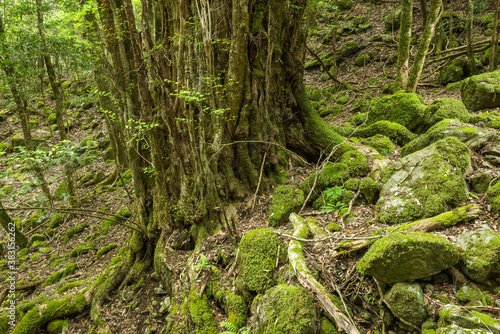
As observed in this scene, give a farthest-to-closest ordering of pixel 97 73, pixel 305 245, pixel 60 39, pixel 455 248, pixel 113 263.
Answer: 1. pixel 97 73
2. pixel 60 39
3. pixel 113 263
4. pixel 305 245
5. pixel 455 248

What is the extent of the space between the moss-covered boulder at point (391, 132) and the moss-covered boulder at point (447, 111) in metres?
0.60

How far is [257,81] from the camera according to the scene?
530cm

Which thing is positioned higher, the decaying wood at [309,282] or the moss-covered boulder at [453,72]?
the moss-covered boulder at [453,72]

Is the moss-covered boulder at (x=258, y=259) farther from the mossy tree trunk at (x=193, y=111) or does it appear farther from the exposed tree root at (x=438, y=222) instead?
the mossy tree trunk at (x=193, y=111)

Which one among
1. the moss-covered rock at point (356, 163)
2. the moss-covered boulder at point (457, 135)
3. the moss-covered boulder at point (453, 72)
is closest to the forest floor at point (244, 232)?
the moss-covered boulder at point (453, 72)

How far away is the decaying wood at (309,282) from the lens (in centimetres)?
236

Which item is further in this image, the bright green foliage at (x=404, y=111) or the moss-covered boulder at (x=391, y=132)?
the bright green foliage at (x=404, y=111)

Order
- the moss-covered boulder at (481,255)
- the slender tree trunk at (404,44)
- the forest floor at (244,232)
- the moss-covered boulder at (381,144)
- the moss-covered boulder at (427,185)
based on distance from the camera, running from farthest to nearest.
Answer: the slender tree trunk at (404,44), the moss-covered boulder at (381,144), the moss-covered boulder at (427,185), the forest floor at (244,232), the moss-covered boulder at (481,255)

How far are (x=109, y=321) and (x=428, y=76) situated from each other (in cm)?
1269

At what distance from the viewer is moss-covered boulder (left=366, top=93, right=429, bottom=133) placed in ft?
20.7

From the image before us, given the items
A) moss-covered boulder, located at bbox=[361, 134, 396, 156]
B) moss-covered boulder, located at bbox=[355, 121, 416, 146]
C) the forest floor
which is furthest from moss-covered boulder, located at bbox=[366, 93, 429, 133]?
the forest floor

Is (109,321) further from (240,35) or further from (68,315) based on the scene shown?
(240,35)

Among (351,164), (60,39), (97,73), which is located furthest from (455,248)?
(60,39)

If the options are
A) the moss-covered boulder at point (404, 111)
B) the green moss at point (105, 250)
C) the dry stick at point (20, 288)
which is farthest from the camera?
the green moss at point (105, 250)
